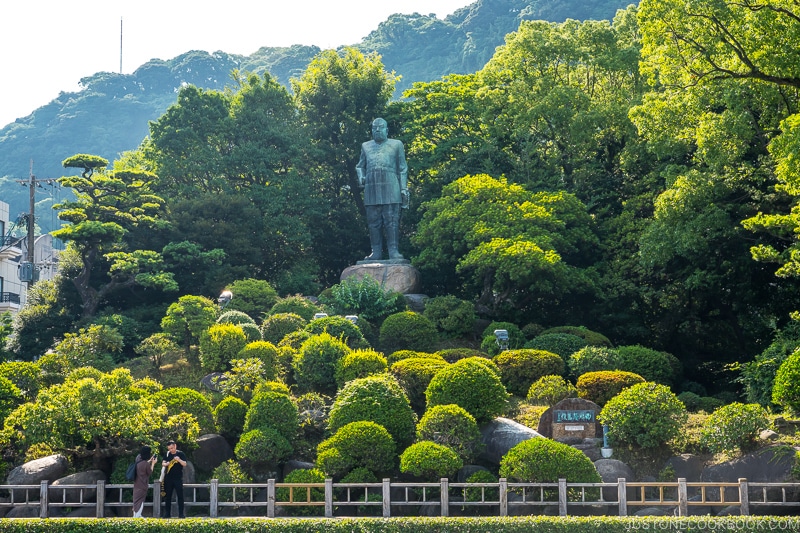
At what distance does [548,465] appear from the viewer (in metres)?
14.7

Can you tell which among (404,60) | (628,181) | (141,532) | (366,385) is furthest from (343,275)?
(404,60)

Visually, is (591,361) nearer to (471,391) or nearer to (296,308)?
(471,391)

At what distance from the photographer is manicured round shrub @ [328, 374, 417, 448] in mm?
16766

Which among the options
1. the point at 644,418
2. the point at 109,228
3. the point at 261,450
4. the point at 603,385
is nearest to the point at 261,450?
the point at 261,450

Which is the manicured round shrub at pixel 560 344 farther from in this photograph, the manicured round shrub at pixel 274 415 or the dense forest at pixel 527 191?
the manicured round shrub at pixel 274 415

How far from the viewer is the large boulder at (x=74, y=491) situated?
1525 centimetres

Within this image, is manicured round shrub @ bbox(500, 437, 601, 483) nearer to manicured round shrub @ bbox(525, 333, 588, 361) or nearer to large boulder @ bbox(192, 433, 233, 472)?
large boulder @ bbox(192, 433, 233, 472)

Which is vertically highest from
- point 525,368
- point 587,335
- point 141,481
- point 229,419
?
point 587,335

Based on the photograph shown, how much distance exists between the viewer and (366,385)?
56.4ft

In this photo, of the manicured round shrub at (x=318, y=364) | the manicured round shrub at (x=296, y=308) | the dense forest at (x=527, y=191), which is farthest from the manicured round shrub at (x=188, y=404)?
the dense forest at (x=527, y=191)

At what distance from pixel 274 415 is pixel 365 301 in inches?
307

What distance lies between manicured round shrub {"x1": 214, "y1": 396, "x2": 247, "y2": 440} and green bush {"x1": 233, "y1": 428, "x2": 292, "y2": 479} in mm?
978

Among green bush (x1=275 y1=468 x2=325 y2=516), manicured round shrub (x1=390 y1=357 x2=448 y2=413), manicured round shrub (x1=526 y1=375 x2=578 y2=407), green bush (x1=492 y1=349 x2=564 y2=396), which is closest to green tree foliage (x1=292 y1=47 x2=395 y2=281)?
green bush (x1=492 y1=349 x2=564 y2=396)

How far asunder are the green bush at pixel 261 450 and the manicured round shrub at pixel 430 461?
87.3 inches
